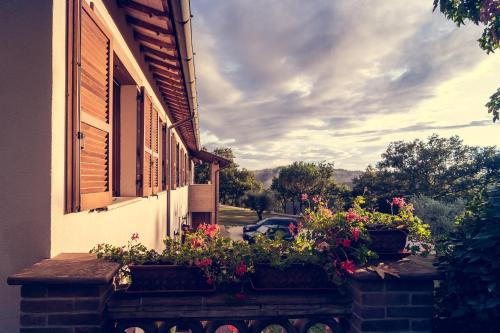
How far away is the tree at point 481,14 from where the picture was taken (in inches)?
158

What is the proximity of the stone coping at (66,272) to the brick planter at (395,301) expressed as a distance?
1.62m

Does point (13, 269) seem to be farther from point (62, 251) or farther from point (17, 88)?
point (17, 88)

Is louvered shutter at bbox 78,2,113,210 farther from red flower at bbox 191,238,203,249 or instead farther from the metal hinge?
the metal hinge

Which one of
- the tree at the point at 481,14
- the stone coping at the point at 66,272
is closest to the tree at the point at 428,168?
the tree at the point at 481,14

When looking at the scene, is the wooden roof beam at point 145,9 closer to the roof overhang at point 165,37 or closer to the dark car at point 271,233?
the roof overhang at point 165,37

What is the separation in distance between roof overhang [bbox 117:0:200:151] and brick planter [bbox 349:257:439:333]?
98.4 inches

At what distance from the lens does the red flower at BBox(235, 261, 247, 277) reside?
1.99 m

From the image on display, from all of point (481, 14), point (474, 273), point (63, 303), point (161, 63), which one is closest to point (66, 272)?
point (63, 303)

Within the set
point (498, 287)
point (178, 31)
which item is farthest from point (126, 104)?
point (498, 287)

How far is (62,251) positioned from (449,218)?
18.5 m

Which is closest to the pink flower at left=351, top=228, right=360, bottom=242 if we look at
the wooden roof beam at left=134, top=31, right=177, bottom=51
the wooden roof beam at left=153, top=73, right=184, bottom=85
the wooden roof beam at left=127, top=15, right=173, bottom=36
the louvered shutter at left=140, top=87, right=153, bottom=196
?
the wooden roof beam at left=127, top=15, right=173, bottom=36

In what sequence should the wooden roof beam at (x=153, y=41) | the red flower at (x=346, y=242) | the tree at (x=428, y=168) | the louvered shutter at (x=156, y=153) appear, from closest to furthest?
the red flower at (x=346, y=242), the wooden roof beam at (x=153, y=41), the louvered shutter at (x=156, y=153), the tree at (x=428, y=168)

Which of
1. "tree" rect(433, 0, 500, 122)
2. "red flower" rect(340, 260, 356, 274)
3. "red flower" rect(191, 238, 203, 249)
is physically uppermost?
"tree" rect(433, 0, 500, 122)

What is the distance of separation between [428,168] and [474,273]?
100.0 feet
